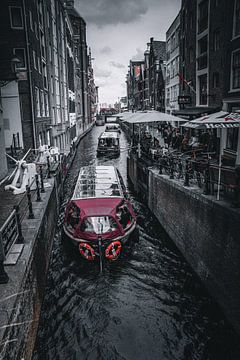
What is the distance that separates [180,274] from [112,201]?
3675mm

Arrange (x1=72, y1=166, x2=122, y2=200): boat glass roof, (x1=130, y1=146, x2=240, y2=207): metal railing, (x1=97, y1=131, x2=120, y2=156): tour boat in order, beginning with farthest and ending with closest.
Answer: (x1=97, y1=131, x2=120, y2=156): tour boat
(x1=72, y1=166, x2=122, y2=200): boat glass roof
(x1=130, y1=146, x2=240, y2=207): metal railing

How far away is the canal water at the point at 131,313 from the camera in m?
7.23

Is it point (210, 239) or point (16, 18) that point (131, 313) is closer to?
point (210, 239)

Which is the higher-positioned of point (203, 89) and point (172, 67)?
point (172, 67)

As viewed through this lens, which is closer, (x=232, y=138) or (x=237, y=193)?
(x=237, y=193)

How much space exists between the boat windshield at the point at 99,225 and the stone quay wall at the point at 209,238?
2.70 metres

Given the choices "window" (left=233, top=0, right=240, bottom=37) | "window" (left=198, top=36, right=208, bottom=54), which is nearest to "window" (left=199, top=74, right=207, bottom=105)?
"window" (left=198, top=36, right=208, bottom=54)

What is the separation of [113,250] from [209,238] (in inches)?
136

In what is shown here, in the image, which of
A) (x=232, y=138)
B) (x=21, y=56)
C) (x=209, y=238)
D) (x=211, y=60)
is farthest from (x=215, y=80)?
(x=209, y=238)

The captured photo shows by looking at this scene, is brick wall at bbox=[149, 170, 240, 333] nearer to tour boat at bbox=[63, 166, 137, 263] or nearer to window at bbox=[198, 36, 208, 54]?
tour boat at bbox=[63, 166, 137, 263]

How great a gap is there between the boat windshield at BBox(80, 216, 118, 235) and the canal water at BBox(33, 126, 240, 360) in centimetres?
136

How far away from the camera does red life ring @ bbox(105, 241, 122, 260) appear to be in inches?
412

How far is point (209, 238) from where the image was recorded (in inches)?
351

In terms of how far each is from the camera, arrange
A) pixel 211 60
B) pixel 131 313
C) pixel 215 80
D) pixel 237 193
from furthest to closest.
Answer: pixel 211 60
pixel 215 80
pixel 131 313
pixel 237 193
